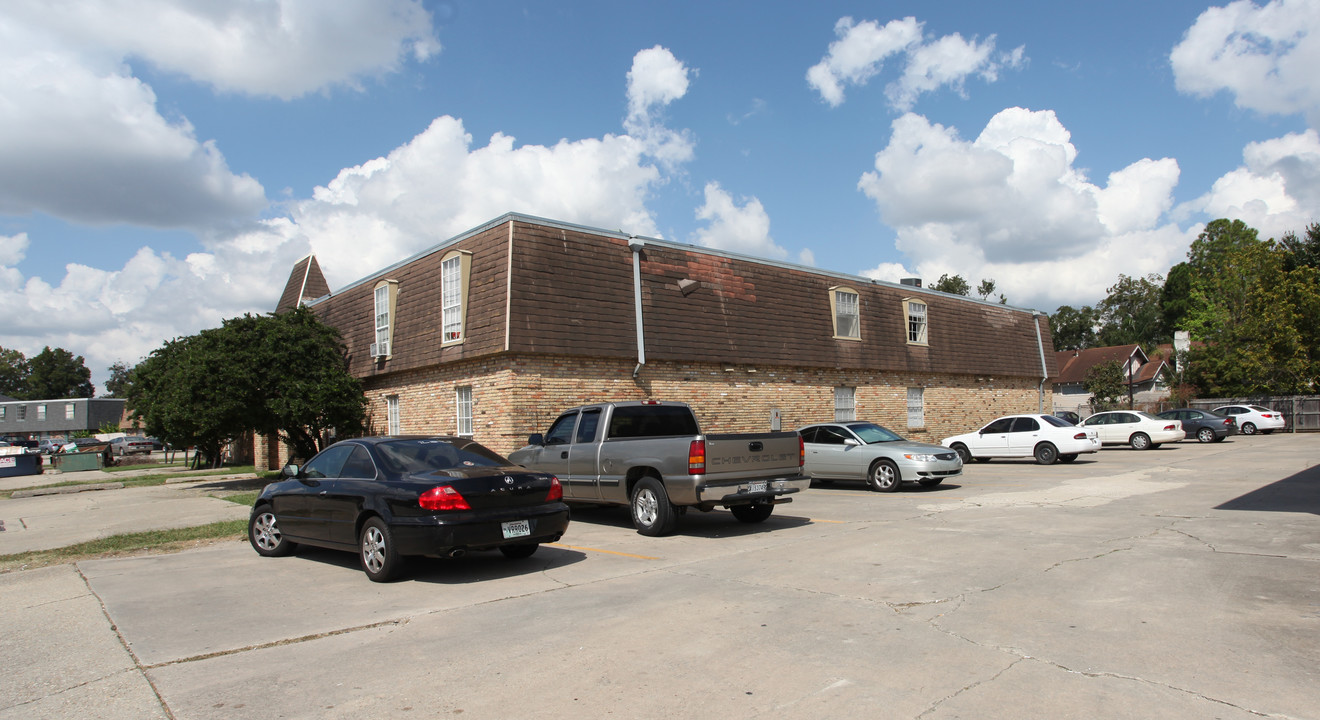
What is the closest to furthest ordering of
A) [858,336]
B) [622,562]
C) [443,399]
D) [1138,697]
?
[1138,697] < [622,562] < [443,399] < [858,336]

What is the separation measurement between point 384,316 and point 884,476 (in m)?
14.0

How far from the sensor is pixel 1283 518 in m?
9.98

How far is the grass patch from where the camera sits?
10.1 m

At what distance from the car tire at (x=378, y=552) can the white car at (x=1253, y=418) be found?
39.2 meters

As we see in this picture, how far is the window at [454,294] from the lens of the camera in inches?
704

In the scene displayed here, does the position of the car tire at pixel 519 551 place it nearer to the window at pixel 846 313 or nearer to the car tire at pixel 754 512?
the car tire at pixel 754 512

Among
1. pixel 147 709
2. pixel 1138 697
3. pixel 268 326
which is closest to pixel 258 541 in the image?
pixel 147 709

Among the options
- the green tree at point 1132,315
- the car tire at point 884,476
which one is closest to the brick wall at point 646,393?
the car tire at point 884,476

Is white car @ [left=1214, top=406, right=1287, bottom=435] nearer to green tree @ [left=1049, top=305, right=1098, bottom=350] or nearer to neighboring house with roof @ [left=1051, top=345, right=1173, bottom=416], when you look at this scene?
neighboring house with roof @ [left=1051, top=345, right=1173, bottom=416]

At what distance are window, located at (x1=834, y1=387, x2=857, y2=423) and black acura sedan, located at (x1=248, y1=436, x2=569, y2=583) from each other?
16261mm

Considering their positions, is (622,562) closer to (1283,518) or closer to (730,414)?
(1283,518)

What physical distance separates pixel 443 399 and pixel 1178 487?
15652 mm

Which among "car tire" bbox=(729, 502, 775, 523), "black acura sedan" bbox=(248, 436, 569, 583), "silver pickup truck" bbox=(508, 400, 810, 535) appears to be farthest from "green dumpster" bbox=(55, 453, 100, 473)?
"car tire" bbox=(729, 502, 775, 523)

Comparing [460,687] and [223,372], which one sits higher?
→ [223,372]
